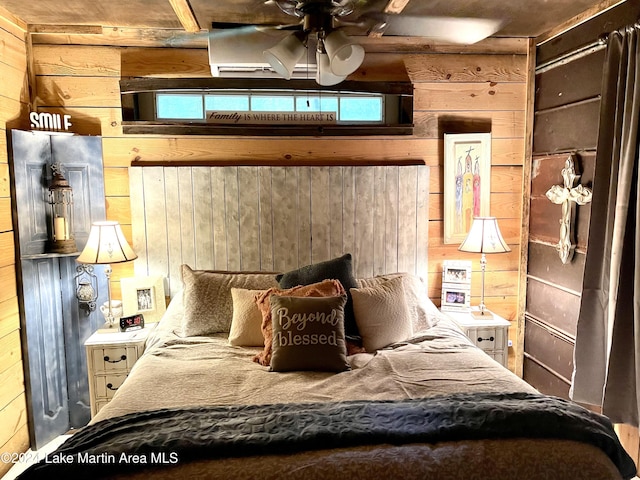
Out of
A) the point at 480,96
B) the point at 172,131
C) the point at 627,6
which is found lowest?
the point at 172,131

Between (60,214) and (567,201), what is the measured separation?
9.43 ft

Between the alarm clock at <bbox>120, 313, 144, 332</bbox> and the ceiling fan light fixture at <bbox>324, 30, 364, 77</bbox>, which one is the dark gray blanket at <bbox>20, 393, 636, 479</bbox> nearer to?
the alarm clock at <bbox>120, 313, 144, 332</bbox>

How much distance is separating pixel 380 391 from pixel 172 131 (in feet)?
6.50

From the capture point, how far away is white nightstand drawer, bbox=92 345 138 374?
8.67ft

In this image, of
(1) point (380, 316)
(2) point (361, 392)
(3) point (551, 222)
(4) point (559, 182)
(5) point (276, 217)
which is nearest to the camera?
(2) point (361, 392)

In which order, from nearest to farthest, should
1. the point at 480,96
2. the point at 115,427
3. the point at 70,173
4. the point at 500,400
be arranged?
the point at 115,427, the point at 500,400, the point at 70,173, the point at 480,96

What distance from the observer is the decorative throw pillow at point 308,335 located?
2135mm

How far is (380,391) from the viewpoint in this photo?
1.93 metres

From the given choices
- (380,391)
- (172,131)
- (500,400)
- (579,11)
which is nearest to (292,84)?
(172,131)

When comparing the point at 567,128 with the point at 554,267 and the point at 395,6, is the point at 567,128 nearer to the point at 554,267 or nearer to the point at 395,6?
the point at 554,267

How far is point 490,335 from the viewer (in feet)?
9.61

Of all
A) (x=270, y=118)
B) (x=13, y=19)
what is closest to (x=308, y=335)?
(x=270, y=118)

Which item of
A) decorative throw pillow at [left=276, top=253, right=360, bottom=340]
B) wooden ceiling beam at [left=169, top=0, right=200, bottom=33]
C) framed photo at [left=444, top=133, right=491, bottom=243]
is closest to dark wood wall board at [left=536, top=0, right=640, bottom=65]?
framed photo at [left=444, top=133, right=491, bottom=243]

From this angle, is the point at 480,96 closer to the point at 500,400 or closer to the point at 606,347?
the point at 606,347
